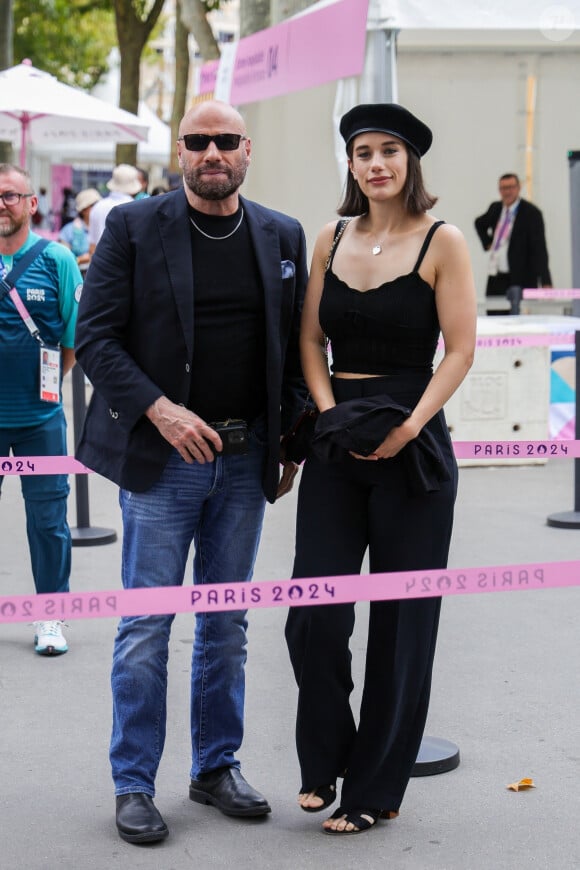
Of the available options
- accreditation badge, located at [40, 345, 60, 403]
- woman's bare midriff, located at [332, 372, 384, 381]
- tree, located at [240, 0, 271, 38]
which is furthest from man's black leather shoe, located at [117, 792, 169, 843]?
tree, located at [240, 0, 271, 38]

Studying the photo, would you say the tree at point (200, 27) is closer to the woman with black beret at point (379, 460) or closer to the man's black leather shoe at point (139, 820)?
the woman with black beret at point (379, 460)

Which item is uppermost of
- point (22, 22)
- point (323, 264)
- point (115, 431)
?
point (22, 22)

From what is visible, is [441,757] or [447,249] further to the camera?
[441,757]

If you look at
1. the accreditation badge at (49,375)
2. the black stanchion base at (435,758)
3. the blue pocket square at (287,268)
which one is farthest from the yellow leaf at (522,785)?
the accreditation badge at (49,375)

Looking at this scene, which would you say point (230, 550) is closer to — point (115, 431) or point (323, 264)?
point (115, 431)

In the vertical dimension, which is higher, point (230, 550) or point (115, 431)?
point (115, 431)

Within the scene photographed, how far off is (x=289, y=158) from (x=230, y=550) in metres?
10.9

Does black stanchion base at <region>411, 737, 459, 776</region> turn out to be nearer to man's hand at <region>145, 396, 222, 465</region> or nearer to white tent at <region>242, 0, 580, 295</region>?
man's hand at <region>145, 396, 222, 465</region>

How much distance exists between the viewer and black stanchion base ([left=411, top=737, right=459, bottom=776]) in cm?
444

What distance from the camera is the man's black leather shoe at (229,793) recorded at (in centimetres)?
403

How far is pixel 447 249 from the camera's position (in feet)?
12.4

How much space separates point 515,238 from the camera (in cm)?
1364

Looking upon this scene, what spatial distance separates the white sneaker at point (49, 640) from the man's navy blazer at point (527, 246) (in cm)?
874

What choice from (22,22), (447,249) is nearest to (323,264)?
(447,249)
